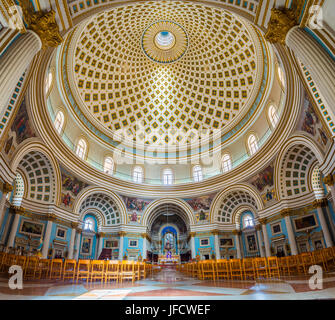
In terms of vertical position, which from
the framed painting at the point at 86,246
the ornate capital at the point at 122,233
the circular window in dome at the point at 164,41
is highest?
the circular window in dome at the point at 164,41

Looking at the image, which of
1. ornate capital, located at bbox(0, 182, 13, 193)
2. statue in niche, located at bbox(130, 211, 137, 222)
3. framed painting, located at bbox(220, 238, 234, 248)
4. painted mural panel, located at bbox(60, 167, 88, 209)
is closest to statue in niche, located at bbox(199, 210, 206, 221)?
framed painting, located at bbox(220, 238, 234, 248)

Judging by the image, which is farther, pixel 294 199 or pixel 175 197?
pixel 175 197

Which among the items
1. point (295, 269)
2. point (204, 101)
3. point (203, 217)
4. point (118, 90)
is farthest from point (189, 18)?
point (295, 269)

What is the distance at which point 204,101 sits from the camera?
30.5 metres

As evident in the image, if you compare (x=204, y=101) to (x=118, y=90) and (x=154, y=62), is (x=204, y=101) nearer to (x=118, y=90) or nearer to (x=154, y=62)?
(x=154, y=62)

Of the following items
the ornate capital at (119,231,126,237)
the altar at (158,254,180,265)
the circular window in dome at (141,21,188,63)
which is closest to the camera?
the ornate capital at (119,231,126,237)

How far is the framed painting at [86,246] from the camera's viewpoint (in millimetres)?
23531

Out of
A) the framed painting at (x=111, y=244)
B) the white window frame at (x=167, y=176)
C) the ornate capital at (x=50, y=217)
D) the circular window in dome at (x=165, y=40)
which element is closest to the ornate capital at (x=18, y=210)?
the ornate capital at (x=50, y=217)

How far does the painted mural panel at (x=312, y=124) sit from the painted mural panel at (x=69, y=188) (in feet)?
67.9

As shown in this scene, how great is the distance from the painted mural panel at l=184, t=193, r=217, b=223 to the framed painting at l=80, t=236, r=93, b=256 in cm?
1248

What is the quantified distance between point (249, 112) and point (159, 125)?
511 inches

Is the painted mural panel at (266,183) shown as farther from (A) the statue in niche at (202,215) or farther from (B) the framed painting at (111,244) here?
(B) the framed painting at (111,244)

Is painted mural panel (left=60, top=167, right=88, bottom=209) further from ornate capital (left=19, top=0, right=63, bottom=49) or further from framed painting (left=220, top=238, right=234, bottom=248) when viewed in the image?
framed painting (left=220, top=238, right=234, bottom=248)

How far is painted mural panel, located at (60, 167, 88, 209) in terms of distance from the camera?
20188mm
